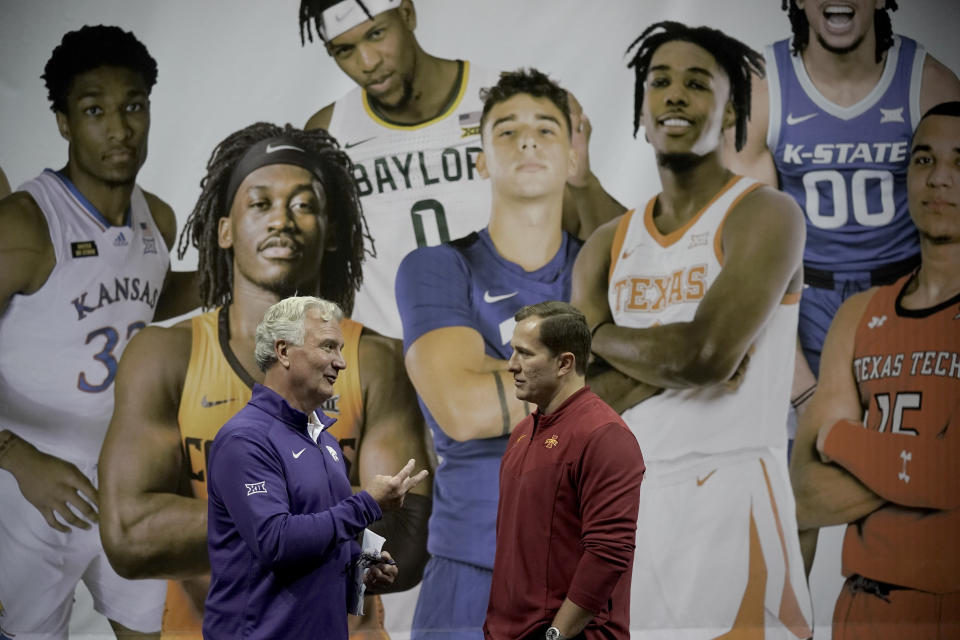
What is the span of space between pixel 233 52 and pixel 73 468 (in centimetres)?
173

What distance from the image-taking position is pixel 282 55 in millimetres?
3568

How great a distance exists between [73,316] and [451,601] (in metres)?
1.80

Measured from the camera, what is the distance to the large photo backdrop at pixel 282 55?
3.48m

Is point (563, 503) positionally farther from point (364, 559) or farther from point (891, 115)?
point (891, 115)

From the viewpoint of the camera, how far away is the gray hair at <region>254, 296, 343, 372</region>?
1841mm

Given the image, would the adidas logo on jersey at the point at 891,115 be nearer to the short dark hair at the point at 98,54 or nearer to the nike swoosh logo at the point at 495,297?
the nike swoosh logo at the point at 495,297

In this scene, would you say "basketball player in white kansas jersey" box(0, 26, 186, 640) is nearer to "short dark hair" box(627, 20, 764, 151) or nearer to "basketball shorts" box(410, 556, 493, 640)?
"basketball shorts" box(410, 556, 493, 640)

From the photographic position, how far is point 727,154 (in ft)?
11.3

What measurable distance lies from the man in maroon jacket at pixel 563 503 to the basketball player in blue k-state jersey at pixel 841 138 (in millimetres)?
1722

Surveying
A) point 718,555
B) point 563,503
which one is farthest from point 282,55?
point 718,555

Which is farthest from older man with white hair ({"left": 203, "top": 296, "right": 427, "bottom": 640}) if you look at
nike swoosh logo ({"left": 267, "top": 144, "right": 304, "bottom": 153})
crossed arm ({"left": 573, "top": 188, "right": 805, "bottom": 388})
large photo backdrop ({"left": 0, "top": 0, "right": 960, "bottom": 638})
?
large photo backdrop ({"left": 0, "top": 0, "right": 960, "bottom": 638})

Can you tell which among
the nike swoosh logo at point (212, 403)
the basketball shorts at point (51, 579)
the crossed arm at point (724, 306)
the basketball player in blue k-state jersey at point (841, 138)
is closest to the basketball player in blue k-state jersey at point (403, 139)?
the crossed arm at point (724, 306)

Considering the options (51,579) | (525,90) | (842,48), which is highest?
(842,48)

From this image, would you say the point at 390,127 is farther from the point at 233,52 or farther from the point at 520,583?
the point at 520,583
